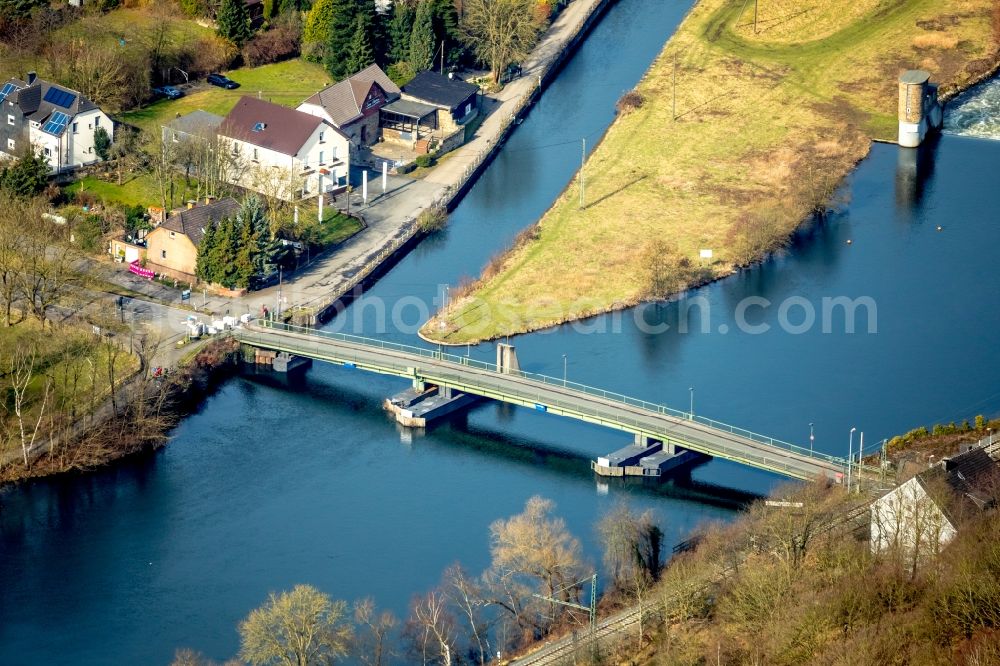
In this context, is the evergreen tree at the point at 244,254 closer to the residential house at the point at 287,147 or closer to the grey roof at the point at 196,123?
the residential house at the point at 287,147

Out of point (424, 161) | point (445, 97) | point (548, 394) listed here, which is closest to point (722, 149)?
point (445, 97)

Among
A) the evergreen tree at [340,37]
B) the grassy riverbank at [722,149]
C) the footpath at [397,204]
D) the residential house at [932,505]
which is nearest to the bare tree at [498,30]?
the footpath at [397,204]

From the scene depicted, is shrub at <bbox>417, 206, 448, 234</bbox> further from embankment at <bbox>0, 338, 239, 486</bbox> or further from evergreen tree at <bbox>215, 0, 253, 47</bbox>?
evergreen tree at <bbox>215, 0, 253, 47</bbox>

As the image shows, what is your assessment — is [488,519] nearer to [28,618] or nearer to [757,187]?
[28,618]

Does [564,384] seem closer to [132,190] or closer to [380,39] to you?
[132,190]

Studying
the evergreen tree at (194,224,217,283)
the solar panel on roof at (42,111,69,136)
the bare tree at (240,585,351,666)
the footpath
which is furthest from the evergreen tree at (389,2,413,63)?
the bare tree at (240,585,351,666)

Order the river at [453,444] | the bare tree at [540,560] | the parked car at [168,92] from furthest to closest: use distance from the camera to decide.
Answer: the parked car at [168,92] < the river at [453,444] < the bare tree at [540,560]
